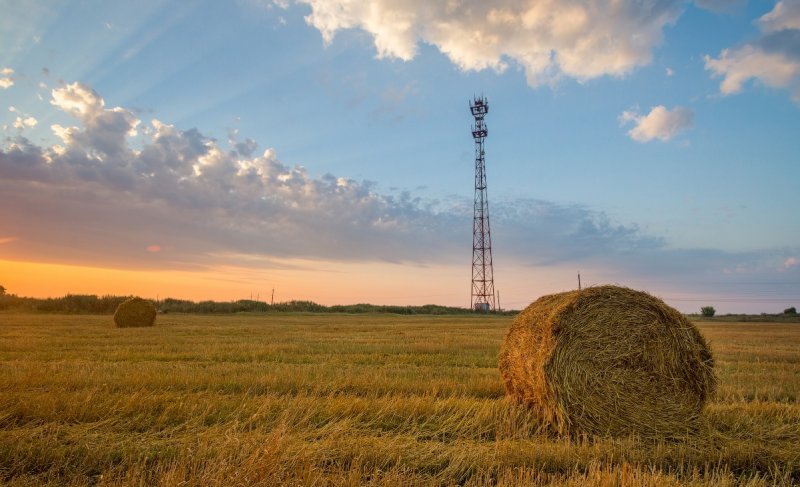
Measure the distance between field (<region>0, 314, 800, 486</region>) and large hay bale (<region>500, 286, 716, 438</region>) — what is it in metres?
0.32

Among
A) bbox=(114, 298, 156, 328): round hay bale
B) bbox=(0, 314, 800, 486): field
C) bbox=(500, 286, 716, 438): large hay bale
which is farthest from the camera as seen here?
bbox=(114, 298, 156, 328): round hay bale

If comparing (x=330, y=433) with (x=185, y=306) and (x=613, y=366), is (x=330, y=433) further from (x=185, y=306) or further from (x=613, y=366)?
(x=185, y=306)

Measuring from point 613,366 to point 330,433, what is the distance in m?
3.86

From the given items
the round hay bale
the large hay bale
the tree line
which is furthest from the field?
the tree line

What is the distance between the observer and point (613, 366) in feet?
22.5

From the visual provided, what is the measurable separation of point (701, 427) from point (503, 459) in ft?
10.5

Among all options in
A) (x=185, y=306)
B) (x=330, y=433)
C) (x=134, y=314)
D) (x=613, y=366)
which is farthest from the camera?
(x=185, y=306)

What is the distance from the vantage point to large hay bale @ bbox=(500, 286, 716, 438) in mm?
6387

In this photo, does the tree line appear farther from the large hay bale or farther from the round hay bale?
the large hay bale

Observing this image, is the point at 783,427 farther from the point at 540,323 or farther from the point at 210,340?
the point at 210,340

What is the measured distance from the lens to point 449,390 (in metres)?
7.86

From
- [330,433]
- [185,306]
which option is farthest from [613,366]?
[185,306]

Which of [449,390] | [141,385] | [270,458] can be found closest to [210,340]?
[141,385]

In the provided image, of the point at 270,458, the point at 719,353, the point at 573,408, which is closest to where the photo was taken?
the point at 270,458
